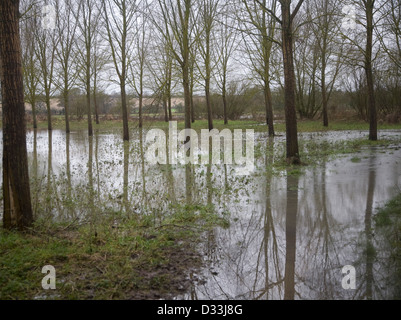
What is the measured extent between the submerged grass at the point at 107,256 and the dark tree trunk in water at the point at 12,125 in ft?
1.20

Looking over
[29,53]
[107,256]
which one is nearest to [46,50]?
[29,53]

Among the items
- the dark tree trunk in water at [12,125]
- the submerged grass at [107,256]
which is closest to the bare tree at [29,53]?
the dark tree trunk in water at [12,125]

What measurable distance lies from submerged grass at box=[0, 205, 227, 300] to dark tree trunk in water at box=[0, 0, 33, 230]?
365 millimetres

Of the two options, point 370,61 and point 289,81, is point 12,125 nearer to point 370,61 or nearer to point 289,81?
point 289,81

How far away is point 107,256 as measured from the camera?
14.9 feet

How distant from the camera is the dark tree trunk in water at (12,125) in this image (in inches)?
214

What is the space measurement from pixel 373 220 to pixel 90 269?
4.11 metres

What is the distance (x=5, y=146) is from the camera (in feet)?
18.0

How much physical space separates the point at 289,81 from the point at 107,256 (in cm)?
770

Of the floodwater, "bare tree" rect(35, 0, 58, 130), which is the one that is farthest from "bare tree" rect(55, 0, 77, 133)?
the floodwater
